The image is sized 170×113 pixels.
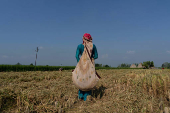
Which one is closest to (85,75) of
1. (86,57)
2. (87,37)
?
(86,57)

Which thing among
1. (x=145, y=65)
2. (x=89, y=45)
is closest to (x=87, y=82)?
(x=89, y=45)

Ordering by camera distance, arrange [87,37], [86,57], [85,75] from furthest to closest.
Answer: [87,37] → [86,57] → [85,75]

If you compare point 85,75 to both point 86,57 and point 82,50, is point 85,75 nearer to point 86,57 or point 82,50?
point 86,57

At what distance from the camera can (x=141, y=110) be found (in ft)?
9.14

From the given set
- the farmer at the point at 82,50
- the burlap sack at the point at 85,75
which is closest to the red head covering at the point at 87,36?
the farmer at the point at 82,50

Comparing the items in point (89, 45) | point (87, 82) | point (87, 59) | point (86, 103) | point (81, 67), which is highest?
point (89, 45)

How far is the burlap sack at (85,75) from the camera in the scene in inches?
132

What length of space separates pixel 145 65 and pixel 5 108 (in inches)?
2263

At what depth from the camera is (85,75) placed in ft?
11.0

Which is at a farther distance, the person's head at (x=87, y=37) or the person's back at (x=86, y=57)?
the person's head at (x=87, y=37)

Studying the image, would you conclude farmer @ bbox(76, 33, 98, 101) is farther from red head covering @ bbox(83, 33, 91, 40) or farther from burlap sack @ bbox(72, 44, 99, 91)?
burlap sack @ bbox(72, 44, 99, 91)

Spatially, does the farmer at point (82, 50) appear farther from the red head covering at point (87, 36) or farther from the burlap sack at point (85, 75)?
the burlap sack at point (85, 75)

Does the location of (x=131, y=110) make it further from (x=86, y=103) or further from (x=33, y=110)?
(x=33, y=110)

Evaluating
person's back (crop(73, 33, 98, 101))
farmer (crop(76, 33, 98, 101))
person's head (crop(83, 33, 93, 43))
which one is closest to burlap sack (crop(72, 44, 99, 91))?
person's back (crop(73, 33, 98, 101))
